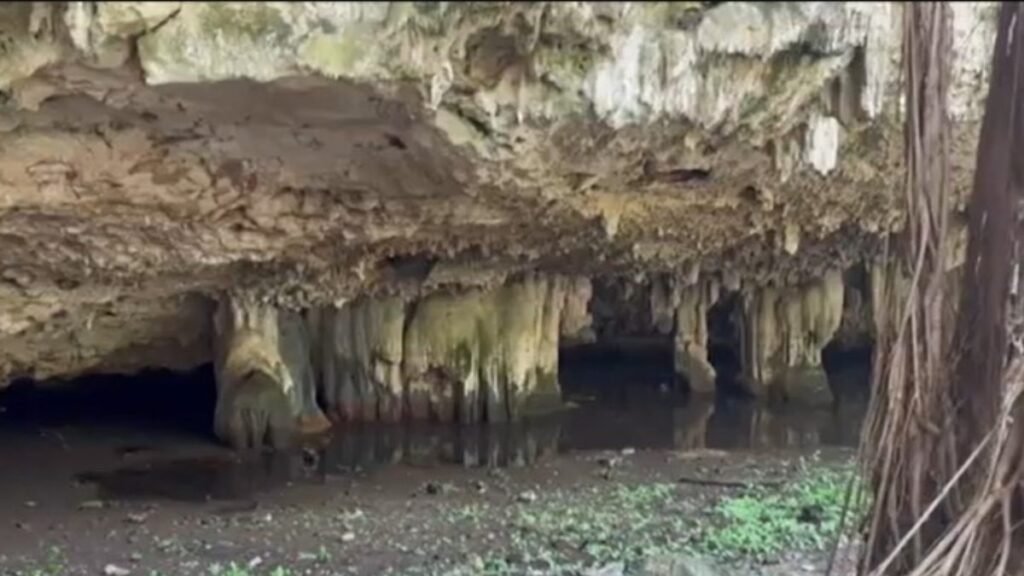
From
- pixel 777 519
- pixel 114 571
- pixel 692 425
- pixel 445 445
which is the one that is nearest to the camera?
pixel 114 571

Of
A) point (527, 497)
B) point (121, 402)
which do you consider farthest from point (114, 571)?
point (121, 402)

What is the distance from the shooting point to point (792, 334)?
11.6 meters

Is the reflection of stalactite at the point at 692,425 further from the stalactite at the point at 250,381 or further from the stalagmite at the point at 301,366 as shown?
the stalactite at the point at 250,381

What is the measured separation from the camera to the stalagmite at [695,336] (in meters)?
11.5

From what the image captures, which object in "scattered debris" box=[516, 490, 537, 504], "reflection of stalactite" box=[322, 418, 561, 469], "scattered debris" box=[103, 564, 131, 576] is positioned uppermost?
"reflection of stalactite" box=[322, 418, 561, 469]

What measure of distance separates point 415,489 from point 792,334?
421 cm

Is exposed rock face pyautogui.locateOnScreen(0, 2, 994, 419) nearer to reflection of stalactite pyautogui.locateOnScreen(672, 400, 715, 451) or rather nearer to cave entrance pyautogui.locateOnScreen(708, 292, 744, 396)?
reflection of stalactite pyautogui.locateOnScreen(672, 400, 715, 451)

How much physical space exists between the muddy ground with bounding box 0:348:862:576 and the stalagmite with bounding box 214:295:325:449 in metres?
0.23

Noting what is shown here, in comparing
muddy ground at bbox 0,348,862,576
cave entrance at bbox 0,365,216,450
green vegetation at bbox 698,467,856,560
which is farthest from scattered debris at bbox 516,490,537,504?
cave entrance at bbox 0,365,216,450

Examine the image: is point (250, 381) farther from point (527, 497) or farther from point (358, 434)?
point (527, 497)

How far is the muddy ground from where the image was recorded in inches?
263

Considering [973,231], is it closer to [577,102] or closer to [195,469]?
[577,102]

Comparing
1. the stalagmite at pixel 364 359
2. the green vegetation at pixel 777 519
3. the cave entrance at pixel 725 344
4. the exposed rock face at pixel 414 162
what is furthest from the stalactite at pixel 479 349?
the green vegetation at pixel 777 519

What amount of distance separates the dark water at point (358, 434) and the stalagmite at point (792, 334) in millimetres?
234
